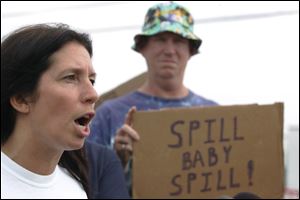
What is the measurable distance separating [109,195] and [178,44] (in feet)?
2.09

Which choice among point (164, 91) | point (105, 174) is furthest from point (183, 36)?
point (105, 174)

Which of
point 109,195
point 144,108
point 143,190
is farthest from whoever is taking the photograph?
point 144,108

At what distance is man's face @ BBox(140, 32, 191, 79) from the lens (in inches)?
66.0

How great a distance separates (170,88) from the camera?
5.64ft

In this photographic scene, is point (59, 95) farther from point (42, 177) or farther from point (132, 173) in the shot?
point (132, 173)

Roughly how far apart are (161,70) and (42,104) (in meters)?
1.05

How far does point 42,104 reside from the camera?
66 cm

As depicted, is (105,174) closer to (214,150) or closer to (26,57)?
(214,150)

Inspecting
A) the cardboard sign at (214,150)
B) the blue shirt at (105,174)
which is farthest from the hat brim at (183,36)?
the blue shirt at (105,174)

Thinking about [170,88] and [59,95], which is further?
[170,88]

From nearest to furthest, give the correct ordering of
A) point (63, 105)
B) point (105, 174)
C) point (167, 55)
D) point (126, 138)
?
point (63, 105) < point (105, 174) < point (126, 138) < point (167, 55)

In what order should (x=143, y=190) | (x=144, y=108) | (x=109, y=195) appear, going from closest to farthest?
(x=109, y=195)
(x=143, y=190)
(x=144, y=108)

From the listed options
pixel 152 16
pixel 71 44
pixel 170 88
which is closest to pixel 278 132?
pixel 170 88

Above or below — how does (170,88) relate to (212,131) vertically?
above
